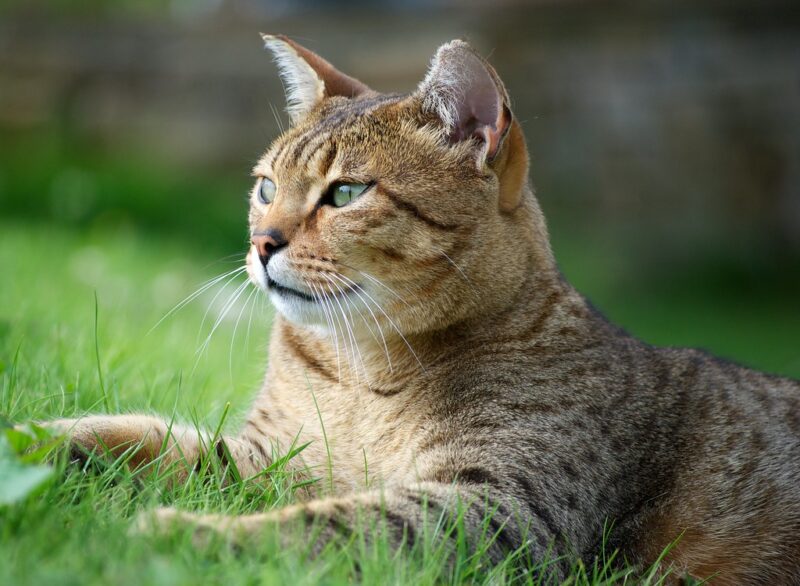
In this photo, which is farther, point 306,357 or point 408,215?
point 306,357

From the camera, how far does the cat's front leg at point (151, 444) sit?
294cm

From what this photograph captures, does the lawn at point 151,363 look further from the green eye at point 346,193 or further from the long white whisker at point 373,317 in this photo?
the green eye at point 346,193

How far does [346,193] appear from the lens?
3277 millimetres

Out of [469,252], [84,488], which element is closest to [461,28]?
[469,252]

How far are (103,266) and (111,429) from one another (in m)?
4.14

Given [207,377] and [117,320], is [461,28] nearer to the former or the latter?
[117,320]

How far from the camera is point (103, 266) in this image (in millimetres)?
6992

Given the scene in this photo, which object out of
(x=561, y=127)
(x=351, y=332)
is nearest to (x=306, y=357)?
A: (x=351, y=332)

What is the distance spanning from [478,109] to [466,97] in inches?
2.3

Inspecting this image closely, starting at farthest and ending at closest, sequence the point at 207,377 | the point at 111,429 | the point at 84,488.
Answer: the point at 207,377 → the point at 111,429 → the point at 84,488

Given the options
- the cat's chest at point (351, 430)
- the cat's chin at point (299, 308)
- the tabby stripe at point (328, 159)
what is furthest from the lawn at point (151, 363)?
the tabby stripe at point (328, 159)

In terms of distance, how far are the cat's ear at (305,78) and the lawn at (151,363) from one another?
32.1 inches

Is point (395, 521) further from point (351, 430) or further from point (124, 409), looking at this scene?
point (124, 409)

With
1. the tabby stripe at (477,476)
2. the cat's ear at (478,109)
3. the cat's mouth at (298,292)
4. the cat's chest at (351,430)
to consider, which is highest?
the cat's ear at (478,109)
